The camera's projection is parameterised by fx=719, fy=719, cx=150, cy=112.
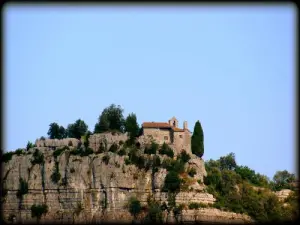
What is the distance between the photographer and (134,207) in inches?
1959

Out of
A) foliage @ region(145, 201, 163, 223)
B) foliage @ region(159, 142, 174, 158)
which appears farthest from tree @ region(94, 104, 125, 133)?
foliage @ region(145, 201, 163, 223)

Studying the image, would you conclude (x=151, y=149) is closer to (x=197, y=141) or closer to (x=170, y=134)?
(x=170, y=134)

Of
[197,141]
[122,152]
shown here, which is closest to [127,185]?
[122,152]

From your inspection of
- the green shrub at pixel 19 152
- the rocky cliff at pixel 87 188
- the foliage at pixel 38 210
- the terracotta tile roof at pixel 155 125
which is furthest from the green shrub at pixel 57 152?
the terracotta tile roof at pixel 155 125

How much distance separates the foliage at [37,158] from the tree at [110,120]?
189 inches

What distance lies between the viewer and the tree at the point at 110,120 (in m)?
55.2

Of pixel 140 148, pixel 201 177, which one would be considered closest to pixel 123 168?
pixel 140 148

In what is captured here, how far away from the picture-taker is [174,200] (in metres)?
49.9

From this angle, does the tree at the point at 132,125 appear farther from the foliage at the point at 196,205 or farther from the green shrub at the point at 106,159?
the foliage at the point at 196,205

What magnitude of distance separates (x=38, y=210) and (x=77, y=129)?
26.4 ft

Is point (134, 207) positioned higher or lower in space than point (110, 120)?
lower

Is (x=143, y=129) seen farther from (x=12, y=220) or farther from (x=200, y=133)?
(x=12, y=220)

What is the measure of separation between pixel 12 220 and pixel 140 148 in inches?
410

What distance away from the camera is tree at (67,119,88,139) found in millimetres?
55688
